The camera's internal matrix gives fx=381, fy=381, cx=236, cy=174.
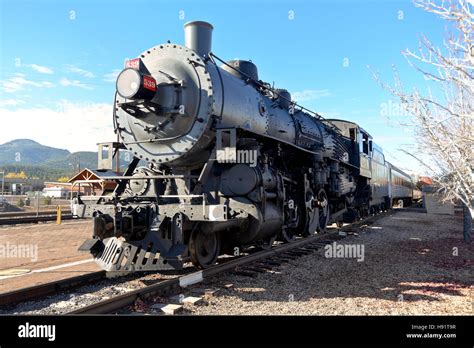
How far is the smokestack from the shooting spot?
750 centimetres

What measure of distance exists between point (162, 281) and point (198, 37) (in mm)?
4655

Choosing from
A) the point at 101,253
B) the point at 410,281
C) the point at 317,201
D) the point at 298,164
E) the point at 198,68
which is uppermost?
the point at 198,68

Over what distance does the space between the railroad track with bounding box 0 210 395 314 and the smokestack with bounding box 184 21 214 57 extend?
4.17 meters

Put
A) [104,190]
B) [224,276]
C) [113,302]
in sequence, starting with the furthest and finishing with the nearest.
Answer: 1. [104,190]
2. [224,276]
3. [113,302]

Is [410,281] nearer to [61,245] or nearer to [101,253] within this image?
[101,253]

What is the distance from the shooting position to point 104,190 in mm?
7668

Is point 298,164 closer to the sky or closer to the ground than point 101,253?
closer to the sky

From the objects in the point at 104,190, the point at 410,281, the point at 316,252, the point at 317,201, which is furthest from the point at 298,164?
the point at 104,190
